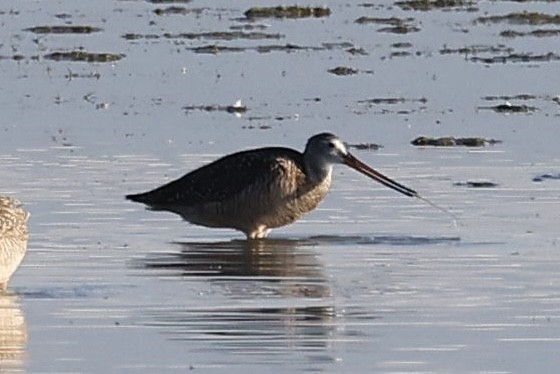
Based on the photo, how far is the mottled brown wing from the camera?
17.2 m

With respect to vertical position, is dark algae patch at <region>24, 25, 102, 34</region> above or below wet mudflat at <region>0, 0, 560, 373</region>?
below

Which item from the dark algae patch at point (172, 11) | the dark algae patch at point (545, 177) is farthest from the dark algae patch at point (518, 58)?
the dark algae patch at point (545, 177)

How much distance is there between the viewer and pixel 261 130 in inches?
901

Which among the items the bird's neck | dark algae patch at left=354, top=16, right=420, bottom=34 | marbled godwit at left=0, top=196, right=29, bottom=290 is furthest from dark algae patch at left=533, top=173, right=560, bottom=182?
dark algae patch at left=354, top=16, right=420, bottom=34

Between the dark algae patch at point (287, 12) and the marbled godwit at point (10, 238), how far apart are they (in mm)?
23786

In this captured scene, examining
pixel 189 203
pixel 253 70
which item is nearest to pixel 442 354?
pixel 189 203

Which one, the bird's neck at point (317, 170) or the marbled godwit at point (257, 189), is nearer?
the marbled godwit at point (257, 189)

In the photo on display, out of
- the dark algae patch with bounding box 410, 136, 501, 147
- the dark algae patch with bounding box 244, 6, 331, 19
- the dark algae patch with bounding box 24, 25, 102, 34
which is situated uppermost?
the dark algae patch with bounding box 410, 136, 501, 147

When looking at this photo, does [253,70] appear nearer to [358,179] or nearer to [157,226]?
[358,179]

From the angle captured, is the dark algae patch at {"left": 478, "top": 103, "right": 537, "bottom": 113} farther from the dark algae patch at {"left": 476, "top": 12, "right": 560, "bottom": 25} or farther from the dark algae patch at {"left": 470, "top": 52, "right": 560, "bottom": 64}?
the dark algae patch at {"left": 476, "top": 12, "right": 560, "bottom": 25}

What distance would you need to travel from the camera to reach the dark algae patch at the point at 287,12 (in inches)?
1499

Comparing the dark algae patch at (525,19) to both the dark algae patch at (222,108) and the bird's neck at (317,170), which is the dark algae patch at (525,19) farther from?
the bird's neck at (317,170)

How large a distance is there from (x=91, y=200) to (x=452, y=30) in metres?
17.8

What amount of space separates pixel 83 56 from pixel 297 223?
42.5ft
